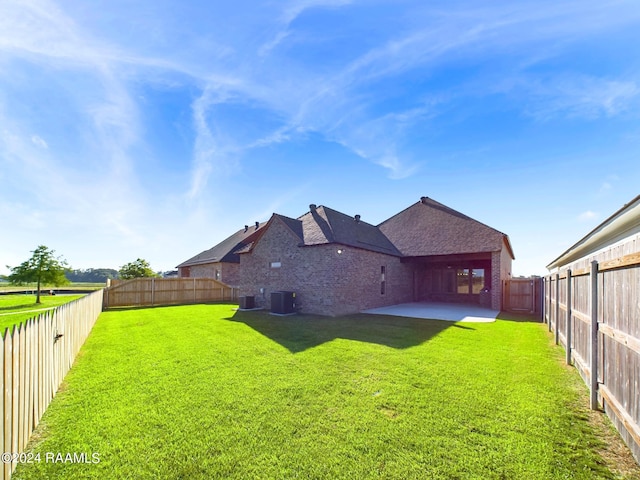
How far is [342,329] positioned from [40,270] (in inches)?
1058

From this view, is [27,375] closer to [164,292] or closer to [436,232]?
[164,292]

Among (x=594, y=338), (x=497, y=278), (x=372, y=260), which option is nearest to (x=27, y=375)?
(x=594, y=338)

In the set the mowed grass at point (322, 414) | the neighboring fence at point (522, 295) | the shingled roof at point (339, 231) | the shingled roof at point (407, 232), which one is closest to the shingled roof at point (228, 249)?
the shingled roof at point (407, 232)

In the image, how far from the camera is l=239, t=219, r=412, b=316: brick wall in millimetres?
13906

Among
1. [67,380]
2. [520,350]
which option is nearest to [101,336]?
[67,380]

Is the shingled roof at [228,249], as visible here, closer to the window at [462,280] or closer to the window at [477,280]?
the window at [462,280]

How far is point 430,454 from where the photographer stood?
299cm

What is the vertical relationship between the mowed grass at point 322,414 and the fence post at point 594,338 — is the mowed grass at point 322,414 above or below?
below

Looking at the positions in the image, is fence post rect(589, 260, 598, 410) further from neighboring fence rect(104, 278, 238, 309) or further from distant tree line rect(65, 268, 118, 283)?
distant tree line rect(65, 268, 118, 283)

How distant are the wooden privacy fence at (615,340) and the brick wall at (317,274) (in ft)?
31.4

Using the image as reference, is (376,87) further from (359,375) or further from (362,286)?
(359,375)

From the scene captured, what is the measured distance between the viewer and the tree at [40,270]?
2311 centimetres

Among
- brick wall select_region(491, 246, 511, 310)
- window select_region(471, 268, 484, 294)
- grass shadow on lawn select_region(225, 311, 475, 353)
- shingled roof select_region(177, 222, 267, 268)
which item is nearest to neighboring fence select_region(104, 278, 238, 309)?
shingled roof select_region(177, 222, 267, 268)

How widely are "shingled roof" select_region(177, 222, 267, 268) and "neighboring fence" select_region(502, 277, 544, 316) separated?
18.3m
